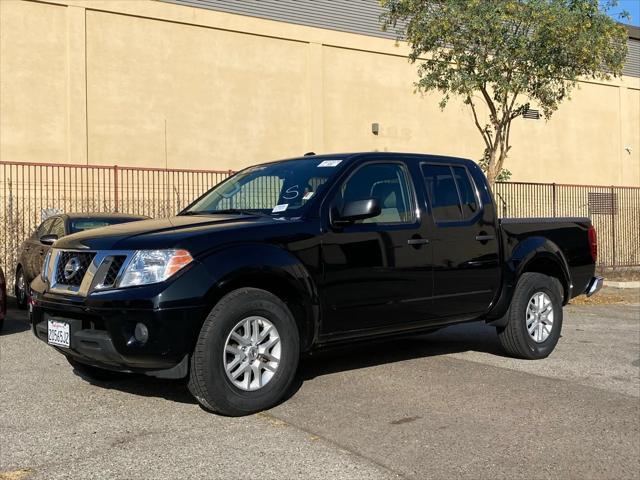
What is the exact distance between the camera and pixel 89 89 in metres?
17.3

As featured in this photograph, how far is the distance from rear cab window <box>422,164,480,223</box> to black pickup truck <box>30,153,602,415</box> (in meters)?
0.01

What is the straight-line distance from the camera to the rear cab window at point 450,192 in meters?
6.46

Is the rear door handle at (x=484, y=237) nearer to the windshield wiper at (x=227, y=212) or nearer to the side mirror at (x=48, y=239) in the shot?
the windshield wiper at (x=227, y=212)

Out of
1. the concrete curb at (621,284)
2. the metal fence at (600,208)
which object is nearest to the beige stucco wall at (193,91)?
the metal fence at (600,208)

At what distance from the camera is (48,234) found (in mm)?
11078

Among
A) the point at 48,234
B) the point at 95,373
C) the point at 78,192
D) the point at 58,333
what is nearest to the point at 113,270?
the point at 58,333

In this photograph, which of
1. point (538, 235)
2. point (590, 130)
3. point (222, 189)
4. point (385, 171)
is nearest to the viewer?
point (385, 171)

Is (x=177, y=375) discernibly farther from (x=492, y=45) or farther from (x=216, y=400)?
(x=492, y=45)

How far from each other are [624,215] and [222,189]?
55.7ft

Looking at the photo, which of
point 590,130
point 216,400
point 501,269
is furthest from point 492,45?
point 590,130

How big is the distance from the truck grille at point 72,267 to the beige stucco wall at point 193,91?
40.1 ft

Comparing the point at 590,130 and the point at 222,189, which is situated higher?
the point at 590,130

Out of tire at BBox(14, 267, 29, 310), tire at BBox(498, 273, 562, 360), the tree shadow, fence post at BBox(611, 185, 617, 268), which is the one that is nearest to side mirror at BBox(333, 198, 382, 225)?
tire at BBox(498, 273, 562, 360)

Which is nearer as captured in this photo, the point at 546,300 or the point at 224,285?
the point at 224,285
